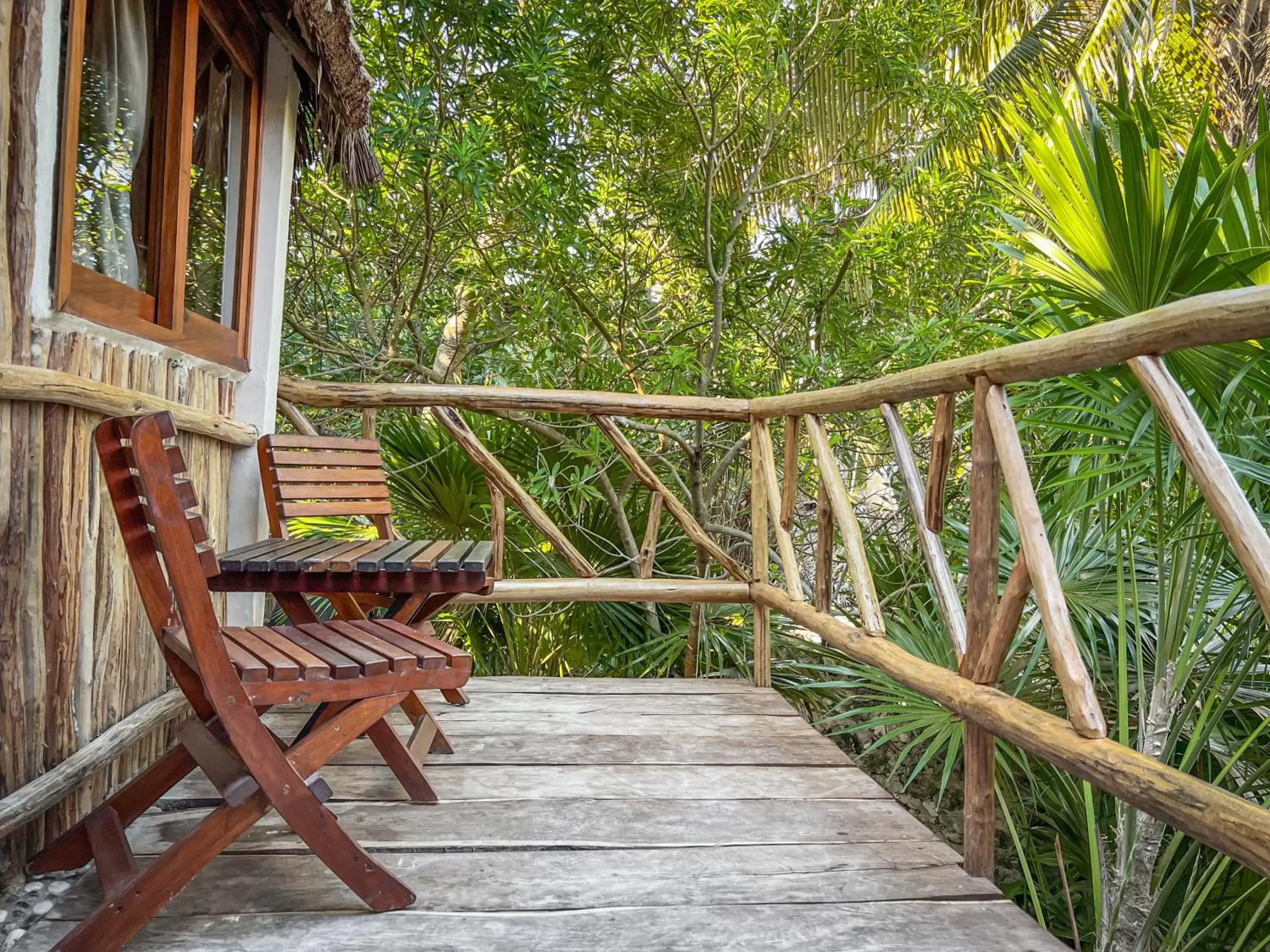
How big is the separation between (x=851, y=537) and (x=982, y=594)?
2.25 ft

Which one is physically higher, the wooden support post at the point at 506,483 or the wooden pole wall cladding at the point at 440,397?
the wooden pole wall cladding at the point at 440,397

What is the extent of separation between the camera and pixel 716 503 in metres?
5.02

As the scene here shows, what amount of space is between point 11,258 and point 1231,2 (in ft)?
24.2

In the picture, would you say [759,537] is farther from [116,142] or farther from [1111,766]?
[116,142]

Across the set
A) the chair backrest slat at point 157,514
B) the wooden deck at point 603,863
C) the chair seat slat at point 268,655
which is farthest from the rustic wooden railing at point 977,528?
the chair backrest slat at point 157,514

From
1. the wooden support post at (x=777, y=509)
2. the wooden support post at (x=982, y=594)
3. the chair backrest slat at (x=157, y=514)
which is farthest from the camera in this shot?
the wooden support post at (x=777, y=509)

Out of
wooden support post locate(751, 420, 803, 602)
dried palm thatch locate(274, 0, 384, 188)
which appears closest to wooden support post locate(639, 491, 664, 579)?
wooden support post locate(751, 420, 803, 602)

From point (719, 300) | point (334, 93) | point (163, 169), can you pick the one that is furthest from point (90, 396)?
point (719, 300)

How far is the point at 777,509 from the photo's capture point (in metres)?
3.14

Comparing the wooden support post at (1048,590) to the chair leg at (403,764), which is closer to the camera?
the wooden support post at (1048,590)

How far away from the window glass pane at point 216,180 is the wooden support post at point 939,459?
2.06 metres

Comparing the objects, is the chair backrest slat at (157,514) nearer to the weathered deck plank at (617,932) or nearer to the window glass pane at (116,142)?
the weathered deck plank at (617,932)

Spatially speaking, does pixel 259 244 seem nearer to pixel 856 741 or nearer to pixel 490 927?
pixel 490 927

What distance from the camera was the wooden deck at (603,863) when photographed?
1.42 metres
